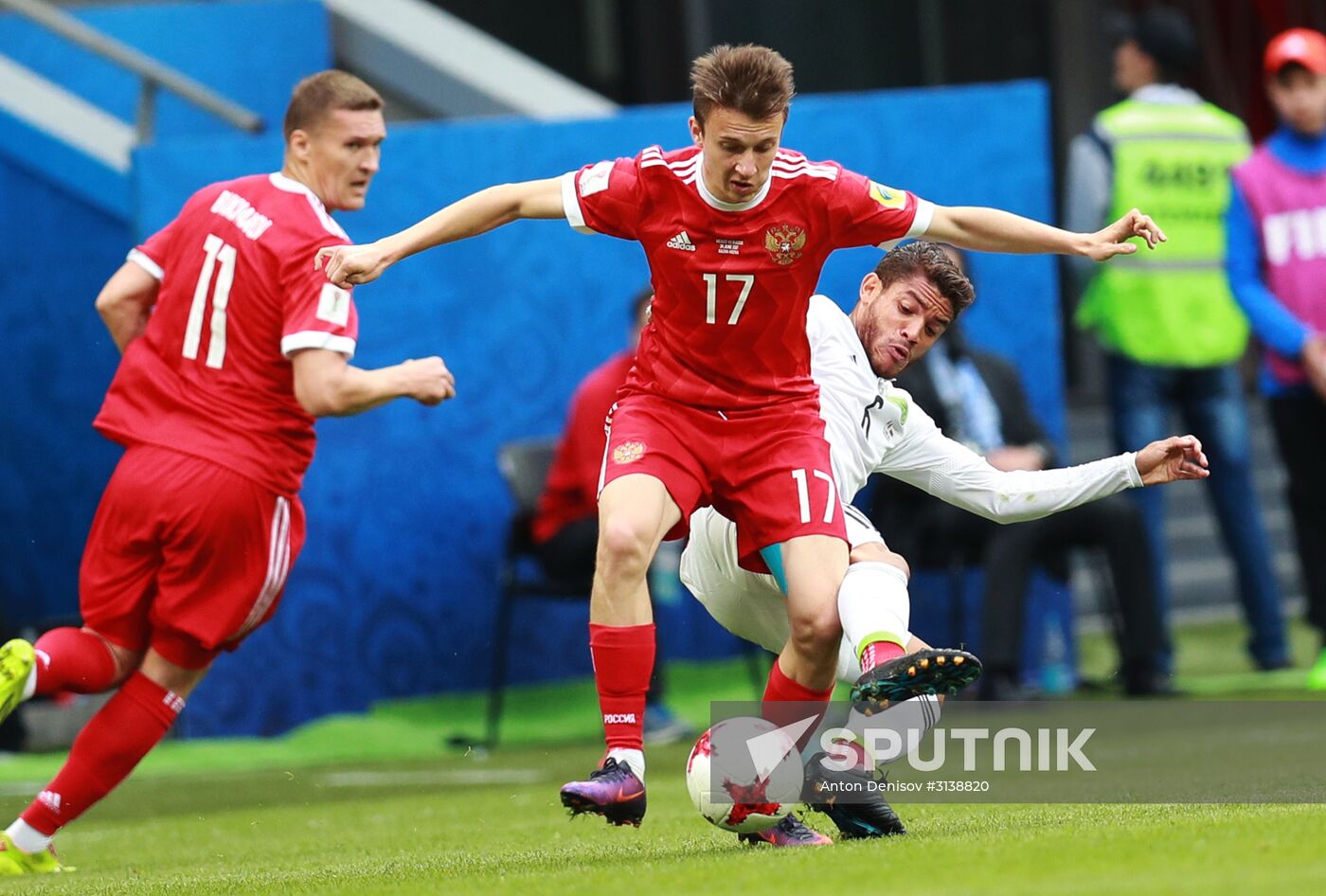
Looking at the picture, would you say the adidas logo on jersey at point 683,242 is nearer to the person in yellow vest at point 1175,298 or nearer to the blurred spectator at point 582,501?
the blurred spectator at point 582,501

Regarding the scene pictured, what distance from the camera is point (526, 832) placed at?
6.52m

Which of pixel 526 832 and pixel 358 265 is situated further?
pixel 526 832

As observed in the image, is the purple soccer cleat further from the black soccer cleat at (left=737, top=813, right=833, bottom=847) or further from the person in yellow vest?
the person in yellow vest

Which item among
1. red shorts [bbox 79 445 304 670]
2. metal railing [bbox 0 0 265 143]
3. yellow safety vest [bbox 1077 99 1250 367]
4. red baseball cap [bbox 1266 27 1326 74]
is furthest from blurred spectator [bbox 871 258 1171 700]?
red shorts [bbox 79 445 304 670]

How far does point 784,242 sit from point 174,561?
6.91 ft

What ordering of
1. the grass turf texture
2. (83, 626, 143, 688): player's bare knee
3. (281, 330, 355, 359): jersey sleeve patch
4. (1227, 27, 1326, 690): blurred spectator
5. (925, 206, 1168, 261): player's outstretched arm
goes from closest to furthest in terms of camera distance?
the grass turf texture → (925, 206, 1168, 261): player's outstretched arm → (281, 330, 355, 359): jersey sleeve patch → (83, 626, 143, 688): player's bare knee → (1227, 27, 1326, 690): blurred spectator

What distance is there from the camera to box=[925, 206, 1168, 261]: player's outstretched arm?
5422 millimetres

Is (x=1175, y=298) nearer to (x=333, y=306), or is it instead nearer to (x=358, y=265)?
(x=333, y=306)

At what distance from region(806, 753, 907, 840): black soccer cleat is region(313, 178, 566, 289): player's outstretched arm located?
154 cm

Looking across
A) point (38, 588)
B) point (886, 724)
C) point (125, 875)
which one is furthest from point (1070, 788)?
point (38, 588)

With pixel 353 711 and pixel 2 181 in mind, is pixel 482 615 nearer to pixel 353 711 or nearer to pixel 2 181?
pixel 353 711

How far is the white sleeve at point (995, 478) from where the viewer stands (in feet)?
18.9

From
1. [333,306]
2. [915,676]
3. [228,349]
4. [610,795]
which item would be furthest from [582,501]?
[915,676]

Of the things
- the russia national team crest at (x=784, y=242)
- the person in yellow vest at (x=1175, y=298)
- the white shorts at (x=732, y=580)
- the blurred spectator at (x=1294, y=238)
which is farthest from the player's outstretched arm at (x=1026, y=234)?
the person in yellow vest at (x=1175, y=298)
